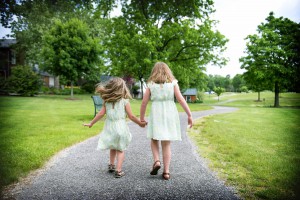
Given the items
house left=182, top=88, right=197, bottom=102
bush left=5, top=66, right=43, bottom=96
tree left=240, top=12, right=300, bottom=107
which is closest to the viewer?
tree left=240, top=12, right=300, bottom=107

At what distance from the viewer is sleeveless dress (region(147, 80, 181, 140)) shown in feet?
11.3

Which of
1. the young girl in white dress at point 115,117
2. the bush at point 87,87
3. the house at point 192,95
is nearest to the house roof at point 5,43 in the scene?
the young girl in white dress at point 115,117

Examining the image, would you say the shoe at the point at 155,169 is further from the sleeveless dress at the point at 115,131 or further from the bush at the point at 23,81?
the bush at the point at 23,81

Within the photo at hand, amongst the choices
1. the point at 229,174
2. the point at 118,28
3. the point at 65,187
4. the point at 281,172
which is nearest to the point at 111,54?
the point at 118,28

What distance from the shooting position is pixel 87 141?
620 cm

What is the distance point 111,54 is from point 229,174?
3.55 m

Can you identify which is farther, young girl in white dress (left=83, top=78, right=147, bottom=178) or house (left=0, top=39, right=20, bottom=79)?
young girl in white dress (left=83, top=78, right=147, bottom=178)

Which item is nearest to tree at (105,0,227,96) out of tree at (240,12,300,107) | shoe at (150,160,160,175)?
tree at (240,12,300,107)

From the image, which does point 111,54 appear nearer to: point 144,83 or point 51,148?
point 144,83

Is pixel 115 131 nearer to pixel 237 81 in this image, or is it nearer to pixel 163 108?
pixel 163 108

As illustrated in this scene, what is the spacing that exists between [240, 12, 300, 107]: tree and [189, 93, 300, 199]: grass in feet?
0.68

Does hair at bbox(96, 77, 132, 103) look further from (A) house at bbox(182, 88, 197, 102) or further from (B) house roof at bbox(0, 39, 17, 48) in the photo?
(A) house at bbox(182, 88, 197, 102)

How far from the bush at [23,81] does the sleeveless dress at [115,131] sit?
1.21 meters

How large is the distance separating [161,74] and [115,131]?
4.03 ft
